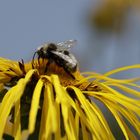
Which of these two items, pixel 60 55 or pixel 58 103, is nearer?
pixel 58 103

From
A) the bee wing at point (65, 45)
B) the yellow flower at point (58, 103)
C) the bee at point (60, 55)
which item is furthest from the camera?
the bee wing at point (65, 45)

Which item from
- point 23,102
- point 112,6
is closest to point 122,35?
point 112,6

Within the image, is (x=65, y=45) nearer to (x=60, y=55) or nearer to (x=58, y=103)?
(x=60, y=55)

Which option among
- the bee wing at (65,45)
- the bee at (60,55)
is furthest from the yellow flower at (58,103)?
the bee wing at (65,45)

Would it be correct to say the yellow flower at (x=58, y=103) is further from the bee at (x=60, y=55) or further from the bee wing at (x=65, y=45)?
the bee wing at (x=65, y=45)

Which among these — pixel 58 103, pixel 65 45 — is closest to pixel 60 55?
Result: pixel 65 45

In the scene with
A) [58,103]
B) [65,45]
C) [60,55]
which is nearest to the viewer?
[58,103]
